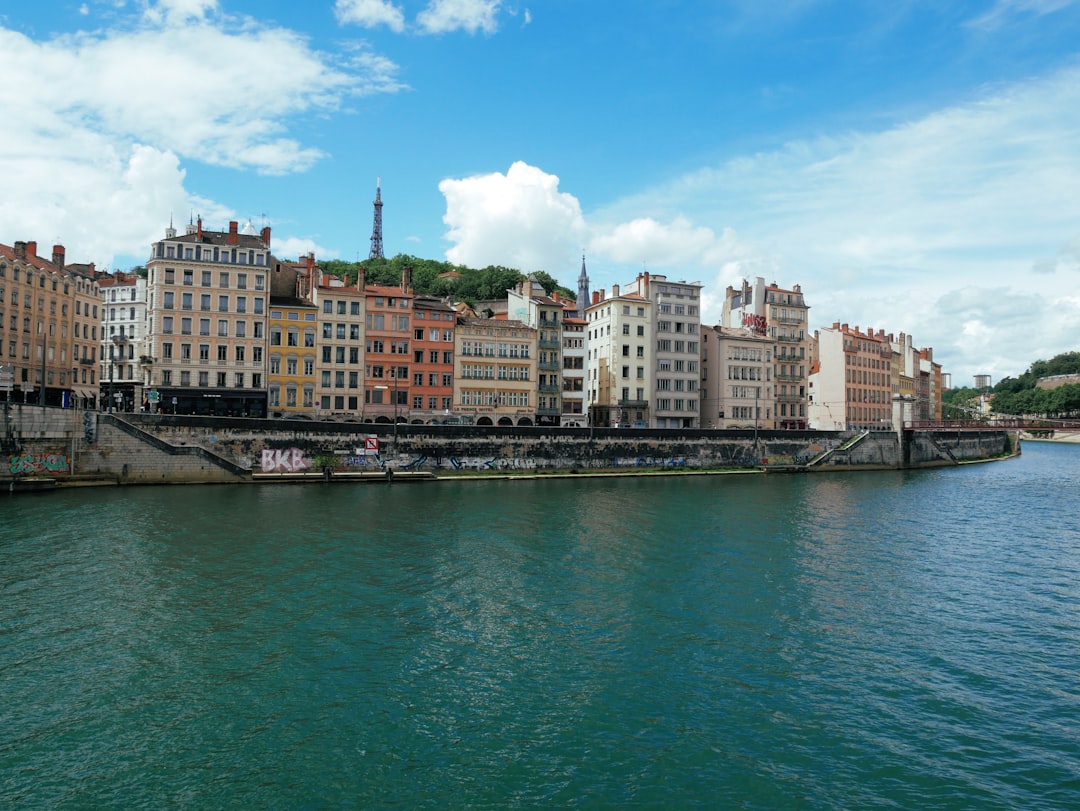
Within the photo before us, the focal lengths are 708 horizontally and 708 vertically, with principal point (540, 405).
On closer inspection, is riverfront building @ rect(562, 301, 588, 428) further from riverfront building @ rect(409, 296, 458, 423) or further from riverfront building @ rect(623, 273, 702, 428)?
riverfront building @ rect(409, 296, 458, 423)

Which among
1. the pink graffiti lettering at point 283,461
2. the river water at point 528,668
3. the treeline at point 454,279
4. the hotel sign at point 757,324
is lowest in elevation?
the river water at point 528,668

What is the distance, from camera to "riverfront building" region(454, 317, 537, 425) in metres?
81.4

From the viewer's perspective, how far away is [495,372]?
3255 inches

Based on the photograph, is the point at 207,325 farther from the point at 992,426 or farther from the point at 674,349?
the point at 992,426

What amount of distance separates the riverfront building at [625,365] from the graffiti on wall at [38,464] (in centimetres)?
5673

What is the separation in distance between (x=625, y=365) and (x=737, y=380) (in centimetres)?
1854

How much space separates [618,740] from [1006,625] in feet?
56.3

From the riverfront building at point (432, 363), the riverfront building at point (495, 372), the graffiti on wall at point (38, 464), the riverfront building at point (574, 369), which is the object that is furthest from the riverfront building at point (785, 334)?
the graffiti on wall at point (38, 464)

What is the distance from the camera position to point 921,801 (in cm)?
1423

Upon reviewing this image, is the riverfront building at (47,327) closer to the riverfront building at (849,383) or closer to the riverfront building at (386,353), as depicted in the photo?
A: the riverfront building at (386,353)

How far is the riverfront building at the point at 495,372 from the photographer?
81.4 meters

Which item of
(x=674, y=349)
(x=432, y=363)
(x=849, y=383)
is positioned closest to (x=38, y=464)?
(x=432, y=363)

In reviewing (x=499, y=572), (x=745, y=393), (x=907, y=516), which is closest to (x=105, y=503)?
(x=499, y=572)

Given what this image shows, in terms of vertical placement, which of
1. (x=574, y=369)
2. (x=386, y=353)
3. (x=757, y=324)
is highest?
(x=757, y=324)
